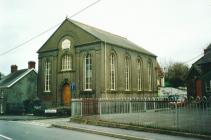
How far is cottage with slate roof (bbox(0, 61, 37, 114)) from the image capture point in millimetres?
37463

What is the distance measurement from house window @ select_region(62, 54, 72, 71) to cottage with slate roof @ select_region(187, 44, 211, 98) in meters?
15.3

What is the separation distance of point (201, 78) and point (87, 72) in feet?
45.9

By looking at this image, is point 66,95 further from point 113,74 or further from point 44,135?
point 44,135

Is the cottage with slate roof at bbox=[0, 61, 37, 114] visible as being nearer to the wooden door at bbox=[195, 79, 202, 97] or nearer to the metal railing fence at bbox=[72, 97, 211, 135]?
the metal railing fence at bbox=[72, 97, 211, 135]

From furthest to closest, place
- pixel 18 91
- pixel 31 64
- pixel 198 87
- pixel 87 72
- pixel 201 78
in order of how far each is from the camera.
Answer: pixel 31 64 → pixel 18 91 → pixel 198 87 → pixel 201 78 → pixel 87 72

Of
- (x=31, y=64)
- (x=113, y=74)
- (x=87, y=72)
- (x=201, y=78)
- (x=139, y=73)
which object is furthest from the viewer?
(x=31, y=64)

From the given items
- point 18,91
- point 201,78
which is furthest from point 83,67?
point 201,78

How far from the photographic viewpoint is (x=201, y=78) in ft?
117

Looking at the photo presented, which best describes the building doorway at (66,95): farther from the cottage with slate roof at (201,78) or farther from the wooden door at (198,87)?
the wooden door at (198,87)

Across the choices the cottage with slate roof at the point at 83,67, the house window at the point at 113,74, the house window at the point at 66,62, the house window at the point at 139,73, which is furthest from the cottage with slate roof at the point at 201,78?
the house window at the point at 66,62

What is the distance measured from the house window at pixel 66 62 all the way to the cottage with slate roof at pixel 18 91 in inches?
263

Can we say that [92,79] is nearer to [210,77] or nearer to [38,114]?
[38,114]

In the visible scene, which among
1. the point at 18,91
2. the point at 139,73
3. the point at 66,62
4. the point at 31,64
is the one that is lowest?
the point at 18,91

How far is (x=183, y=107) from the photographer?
14.2 metres
